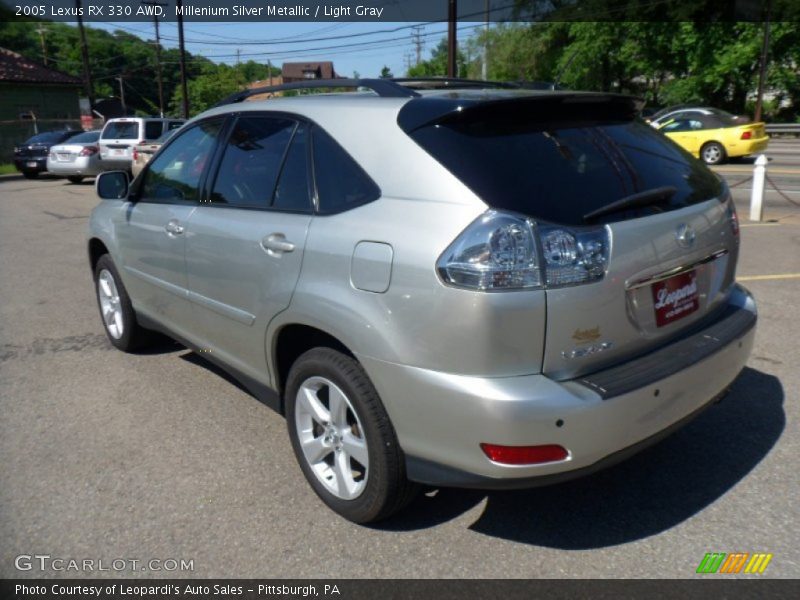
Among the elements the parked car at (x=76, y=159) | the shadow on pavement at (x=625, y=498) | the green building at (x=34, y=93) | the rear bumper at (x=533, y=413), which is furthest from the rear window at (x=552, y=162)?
the green building at (x=34, y=93)

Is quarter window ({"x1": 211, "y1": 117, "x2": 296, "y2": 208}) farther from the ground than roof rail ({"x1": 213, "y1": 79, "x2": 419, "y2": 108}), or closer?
closer

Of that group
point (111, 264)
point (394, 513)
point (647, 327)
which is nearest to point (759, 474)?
point (647, 327)

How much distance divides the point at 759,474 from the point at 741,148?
59.9ft

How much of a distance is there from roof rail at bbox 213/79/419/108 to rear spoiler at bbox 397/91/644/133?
203 millimetres

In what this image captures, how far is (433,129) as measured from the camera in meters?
2.60

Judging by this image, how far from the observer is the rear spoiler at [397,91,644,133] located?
261 cm

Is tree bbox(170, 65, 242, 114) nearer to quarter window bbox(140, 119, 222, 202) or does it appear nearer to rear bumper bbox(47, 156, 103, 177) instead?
rear bumper bbox(47, 156, 103, 177)

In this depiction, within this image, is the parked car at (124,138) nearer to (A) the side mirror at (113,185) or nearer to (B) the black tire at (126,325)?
(B) the black tire at (126,325)

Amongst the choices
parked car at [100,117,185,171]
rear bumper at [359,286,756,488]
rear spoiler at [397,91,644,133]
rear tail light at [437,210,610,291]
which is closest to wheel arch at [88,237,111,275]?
rear spoiler at [397,91,644,133]

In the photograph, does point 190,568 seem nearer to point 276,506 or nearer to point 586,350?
point 276,506

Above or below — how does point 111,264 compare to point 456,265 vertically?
below

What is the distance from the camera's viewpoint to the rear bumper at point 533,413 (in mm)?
2277

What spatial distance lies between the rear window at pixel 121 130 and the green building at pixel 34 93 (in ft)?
45.1

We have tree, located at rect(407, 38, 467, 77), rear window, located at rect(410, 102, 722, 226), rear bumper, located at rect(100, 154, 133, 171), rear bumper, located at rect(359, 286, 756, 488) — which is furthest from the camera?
tree, located at rect(407, 38, 467, 77)
